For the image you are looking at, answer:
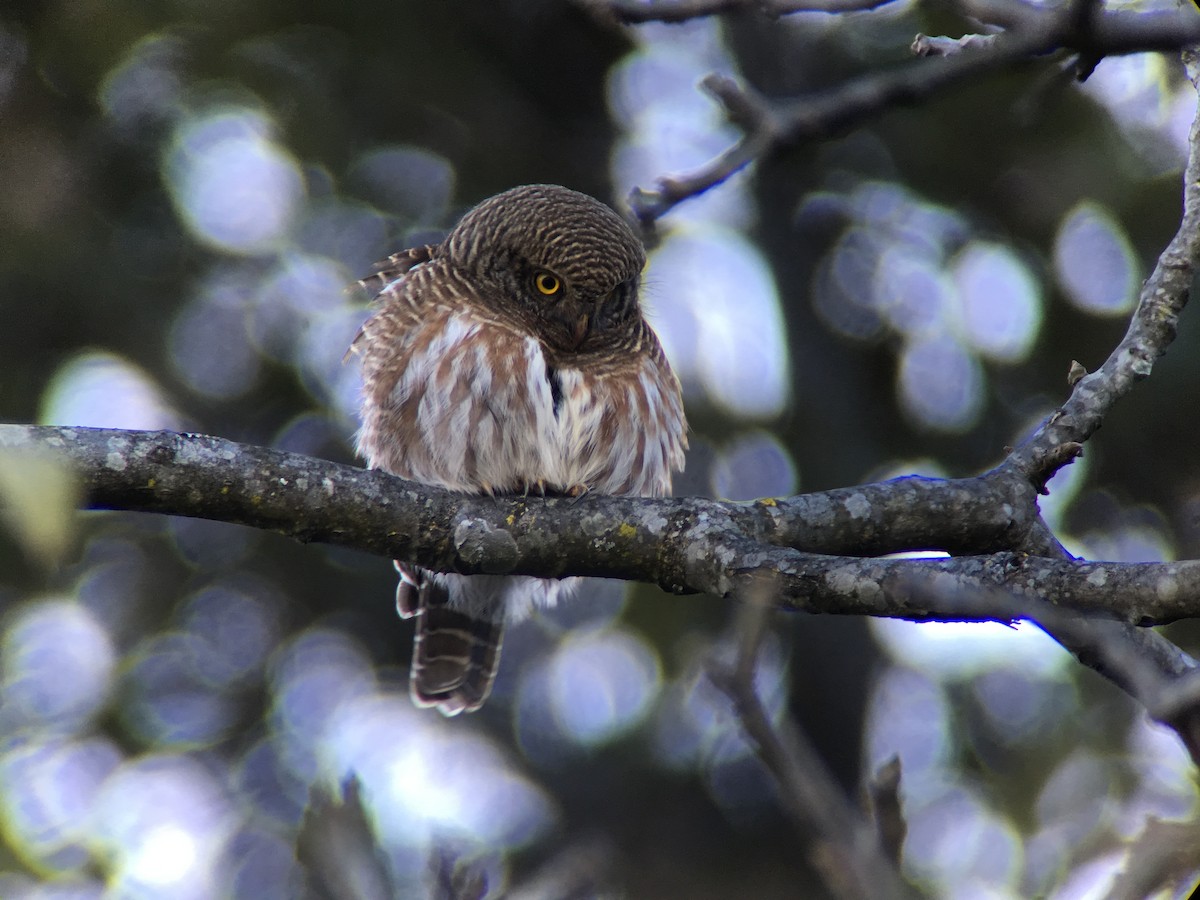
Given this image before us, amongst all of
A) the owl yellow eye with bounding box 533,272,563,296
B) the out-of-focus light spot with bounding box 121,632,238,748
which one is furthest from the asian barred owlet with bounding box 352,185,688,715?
the out-of-focus light spot with bounding box 121,632,238,748

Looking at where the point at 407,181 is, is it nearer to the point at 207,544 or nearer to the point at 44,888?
the point at 207,544

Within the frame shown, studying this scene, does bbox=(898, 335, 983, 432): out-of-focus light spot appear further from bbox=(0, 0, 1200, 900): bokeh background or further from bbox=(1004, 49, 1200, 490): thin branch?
bbox=(1004, 49, 1200, 490): thin branch

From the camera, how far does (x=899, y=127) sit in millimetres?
8938

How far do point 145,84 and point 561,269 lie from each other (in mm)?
4161

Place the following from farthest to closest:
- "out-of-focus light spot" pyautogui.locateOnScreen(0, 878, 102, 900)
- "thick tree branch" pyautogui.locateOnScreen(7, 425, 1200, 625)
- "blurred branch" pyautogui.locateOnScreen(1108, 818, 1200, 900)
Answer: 1. "out-of-focus light spot" pyautogui.locateOnScreen(0, 878, 102, 900)
2. "thick tree branch" pyautogui.locateOnScreen(7, 425, 1200, 625)
3. "blurred branch" pyautogui.locateOnScreen(1108, 818, 1200, 900)

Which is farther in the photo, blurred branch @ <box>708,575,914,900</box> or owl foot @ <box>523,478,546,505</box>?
owl foot @ <box>523,478,546,505</box>

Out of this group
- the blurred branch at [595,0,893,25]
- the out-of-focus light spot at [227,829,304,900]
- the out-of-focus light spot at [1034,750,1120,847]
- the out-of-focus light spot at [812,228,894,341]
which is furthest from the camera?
the out-of-focus light spot at [812,228,894,341]

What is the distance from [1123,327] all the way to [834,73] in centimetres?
299

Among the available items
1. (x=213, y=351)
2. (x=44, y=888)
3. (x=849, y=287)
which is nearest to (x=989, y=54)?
(x=44, y=888)

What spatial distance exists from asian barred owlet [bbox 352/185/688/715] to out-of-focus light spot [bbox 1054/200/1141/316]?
349 cm

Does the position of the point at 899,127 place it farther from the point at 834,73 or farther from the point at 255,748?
the point at 255,748

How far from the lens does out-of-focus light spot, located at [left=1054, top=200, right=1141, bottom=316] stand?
24.7ft

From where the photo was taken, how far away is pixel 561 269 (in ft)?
17.5

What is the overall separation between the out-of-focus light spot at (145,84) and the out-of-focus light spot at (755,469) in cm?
445
